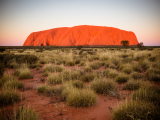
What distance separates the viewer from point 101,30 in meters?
91.1

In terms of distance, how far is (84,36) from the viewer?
96438 mm

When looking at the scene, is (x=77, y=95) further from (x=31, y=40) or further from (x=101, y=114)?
(x=31, y=40)

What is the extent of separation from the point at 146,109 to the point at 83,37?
97.0 m

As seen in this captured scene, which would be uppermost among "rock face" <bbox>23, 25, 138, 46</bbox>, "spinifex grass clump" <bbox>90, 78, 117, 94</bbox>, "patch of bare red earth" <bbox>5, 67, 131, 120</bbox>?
"rock face" <bbox>23, 25, 138, 46</bbox>

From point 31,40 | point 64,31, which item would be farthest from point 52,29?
point 31,40

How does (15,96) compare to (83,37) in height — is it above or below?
below

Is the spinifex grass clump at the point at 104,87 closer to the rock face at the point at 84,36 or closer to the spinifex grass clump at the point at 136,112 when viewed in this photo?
the spinifex grass clump at the point at 136,112

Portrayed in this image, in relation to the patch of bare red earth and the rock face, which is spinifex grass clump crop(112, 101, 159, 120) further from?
the rock face

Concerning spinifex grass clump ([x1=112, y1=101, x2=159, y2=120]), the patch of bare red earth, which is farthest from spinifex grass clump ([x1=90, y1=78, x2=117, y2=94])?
spinifex grass clump ([x1=112, y1=101, x2=159, y2=120])

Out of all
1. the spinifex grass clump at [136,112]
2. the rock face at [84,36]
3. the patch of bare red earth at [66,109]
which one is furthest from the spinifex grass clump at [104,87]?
the rock face at [84,36]

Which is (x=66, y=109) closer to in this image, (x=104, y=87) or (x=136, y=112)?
(x=136, y=112)

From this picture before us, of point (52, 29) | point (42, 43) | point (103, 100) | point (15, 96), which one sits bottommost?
point (103, 100)

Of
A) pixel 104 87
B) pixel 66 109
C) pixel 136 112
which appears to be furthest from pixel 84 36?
pixel 136 112

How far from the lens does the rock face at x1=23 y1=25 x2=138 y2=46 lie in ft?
291
